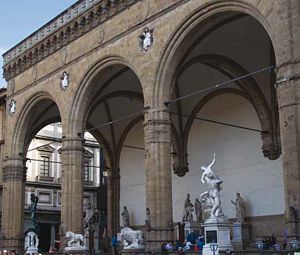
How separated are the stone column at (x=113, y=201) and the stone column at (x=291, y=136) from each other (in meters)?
18.6

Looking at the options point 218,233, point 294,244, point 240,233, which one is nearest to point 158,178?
point 218,233

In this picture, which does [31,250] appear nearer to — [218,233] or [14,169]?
[14,169]

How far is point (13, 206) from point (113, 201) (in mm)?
7150

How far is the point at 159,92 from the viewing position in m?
19.4

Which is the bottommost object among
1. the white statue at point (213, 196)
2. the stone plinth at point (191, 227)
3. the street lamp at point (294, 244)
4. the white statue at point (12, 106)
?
the street lamp at point (294, 244)

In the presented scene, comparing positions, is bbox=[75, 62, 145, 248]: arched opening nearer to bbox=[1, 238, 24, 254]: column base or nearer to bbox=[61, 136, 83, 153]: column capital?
bbox=[61, 136, 83, 153]: column capital

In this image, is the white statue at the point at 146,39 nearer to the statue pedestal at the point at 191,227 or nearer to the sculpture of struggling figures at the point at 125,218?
the statue pedestal at the point at 191,227

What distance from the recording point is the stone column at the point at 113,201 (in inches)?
1265

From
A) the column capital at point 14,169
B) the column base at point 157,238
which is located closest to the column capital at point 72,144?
the column capital at point 14,169

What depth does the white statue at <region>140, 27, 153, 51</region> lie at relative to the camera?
65.9 ft

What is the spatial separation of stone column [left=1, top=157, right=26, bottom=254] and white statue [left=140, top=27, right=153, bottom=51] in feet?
34.9

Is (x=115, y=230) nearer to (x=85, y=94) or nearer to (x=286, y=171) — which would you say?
(x=85, y=94)

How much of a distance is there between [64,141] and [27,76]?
5320 millimetres

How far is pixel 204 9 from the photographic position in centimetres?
1803
